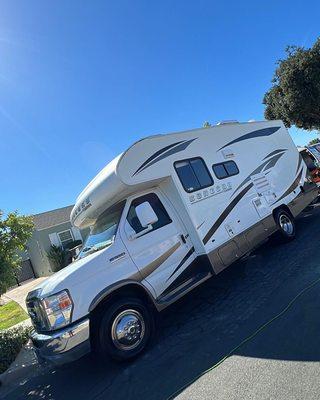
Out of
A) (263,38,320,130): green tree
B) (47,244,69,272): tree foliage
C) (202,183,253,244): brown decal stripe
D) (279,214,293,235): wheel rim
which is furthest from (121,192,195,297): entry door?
(47,244,69,272): tree foliage

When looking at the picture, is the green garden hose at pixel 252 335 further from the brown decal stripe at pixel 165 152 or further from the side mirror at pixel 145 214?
the brown decal stripe at pixel 165 152

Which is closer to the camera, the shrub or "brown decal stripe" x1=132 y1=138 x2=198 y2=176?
"brown decal stripe" x1=132 y1=138 x2=198 y2=176

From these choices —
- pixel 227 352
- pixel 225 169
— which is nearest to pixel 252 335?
pixel 227 352

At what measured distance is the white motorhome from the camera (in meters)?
5.16

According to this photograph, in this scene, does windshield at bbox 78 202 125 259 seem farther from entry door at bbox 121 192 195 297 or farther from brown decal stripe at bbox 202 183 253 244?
brown decal stripe at bbox 202 183 253 244

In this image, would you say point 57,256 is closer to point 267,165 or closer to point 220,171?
point 267,165

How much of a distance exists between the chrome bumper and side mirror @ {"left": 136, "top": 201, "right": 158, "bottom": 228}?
169 centimetres

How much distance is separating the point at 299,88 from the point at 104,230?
1816cm

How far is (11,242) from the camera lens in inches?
328

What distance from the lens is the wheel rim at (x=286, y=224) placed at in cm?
908

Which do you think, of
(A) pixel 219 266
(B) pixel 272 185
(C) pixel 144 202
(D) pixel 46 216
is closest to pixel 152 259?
(C) pixel 144 202

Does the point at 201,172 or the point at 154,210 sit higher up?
the point at 201,172

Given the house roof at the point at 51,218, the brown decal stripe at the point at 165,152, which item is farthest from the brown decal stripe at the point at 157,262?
the house roof at the point at 51,218

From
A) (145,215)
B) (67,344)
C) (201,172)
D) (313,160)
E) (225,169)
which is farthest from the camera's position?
(313,160)
